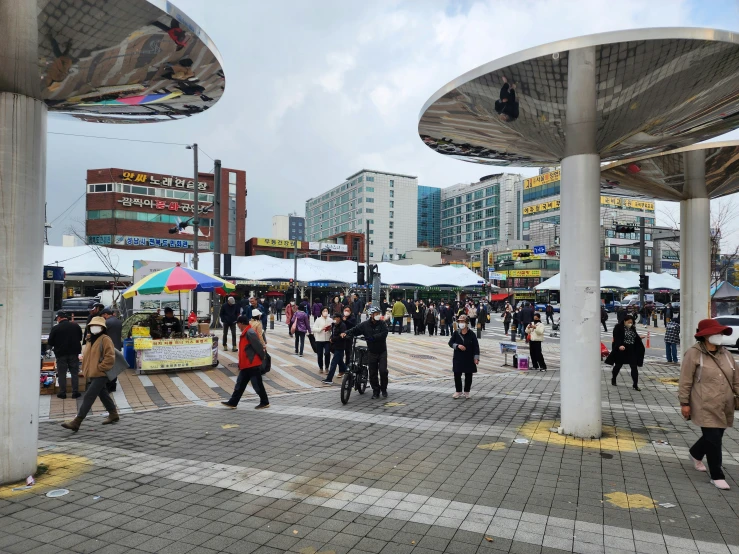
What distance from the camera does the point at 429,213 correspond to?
451ft

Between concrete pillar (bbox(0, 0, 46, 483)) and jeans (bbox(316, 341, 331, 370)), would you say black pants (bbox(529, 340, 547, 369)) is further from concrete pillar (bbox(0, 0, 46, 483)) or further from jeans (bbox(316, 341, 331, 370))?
concrete pillar (bbox(0, 0, 46, 483))

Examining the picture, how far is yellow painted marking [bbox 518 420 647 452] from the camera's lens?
6750 millimetres

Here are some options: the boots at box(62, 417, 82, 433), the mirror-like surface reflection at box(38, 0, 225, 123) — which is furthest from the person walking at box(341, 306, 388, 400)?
the mirror-like surface reflection at box(38, 0, 225, 123)

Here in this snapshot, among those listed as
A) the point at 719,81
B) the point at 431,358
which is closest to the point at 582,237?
the point at 719,81

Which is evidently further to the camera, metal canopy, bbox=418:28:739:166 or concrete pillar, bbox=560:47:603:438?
concrete pillar, bbox=560:47:603:438

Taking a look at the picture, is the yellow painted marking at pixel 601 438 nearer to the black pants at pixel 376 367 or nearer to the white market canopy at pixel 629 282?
the black pants at pixel 376 367

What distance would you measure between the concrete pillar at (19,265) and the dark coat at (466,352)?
22.9 feet

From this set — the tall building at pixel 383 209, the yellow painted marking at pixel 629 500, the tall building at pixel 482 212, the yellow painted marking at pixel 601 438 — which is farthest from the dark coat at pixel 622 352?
the tall building at pixel 383 209

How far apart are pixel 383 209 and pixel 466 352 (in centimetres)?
11245

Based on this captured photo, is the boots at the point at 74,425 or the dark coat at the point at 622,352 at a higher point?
the dark coat at the point at 622,352

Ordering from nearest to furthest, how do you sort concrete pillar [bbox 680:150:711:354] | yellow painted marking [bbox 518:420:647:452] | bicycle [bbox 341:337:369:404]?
yellow painted marking [bbox 518:420:647:452] → bicycle [bbox 341:337:369:404] → concrete pillar [bbox 680:150:711:354]

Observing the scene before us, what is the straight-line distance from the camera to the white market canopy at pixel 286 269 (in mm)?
34562

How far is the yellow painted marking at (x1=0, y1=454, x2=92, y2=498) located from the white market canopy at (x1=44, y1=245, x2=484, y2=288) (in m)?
29.5

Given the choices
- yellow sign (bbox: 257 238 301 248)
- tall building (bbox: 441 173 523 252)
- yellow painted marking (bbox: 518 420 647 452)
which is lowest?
yellow painted marking (bbox: 518 420 647 452)
